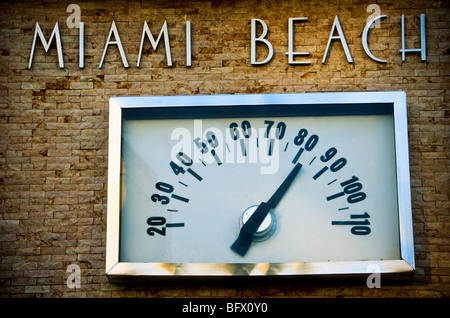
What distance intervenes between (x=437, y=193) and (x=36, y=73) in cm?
288

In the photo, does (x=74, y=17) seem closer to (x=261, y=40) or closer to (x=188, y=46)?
(x=188, y=46)

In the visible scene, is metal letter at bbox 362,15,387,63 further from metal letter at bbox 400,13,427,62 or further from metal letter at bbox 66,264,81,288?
metal letter at bbox 66,264,81,288

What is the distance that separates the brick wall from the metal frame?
0.44ft

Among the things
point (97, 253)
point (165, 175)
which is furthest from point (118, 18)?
point (97, 253)

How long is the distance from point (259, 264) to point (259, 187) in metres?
0.54

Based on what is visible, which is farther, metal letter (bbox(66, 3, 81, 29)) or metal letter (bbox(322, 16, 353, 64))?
metal letter (bbox(66, 3, 81, 29))

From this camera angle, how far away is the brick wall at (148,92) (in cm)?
427

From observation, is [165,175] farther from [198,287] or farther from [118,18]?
[118,18]

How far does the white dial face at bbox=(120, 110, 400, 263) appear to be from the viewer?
4.27m

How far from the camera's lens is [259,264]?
415cm

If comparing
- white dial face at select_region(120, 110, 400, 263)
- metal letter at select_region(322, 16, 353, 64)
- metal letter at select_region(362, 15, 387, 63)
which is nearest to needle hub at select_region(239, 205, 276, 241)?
white dial face at select_region(120, 110, 400, 263)

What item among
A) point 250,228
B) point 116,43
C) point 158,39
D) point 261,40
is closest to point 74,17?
point 116,43

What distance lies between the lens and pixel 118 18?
4.69m
